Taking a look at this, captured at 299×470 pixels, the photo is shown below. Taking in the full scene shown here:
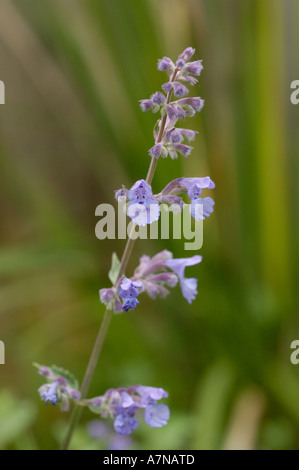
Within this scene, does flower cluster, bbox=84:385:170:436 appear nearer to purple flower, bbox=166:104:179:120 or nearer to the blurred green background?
purple flower, bbox=166:104:179:120

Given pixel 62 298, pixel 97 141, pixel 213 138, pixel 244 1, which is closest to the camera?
pixel 244 1

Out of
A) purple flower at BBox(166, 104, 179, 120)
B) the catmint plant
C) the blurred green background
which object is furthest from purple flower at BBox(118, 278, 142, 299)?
the blurred green background

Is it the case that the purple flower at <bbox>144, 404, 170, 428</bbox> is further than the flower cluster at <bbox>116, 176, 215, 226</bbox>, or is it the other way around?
the purple flower at <bbox>144, 404, 170, 428</bbox>

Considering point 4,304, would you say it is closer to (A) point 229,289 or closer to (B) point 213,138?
(A) point 229,289

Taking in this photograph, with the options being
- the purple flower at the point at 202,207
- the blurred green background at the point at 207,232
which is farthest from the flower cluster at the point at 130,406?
the blurred green background at the point at 207,232

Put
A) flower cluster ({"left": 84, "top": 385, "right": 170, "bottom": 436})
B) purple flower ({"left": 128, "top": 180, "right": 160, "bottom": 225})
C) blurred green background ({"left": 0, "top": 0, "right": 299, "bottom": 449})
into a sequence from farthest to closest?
1. blurred green background ({"left": 0, "top": 0, "right": 299, "bottom": 449})
2. flower cluster ({"left": 84, "top": 385, "right": 170, "bottom": 436})
3. purple flower ({"left": 128, "top": 180, "right": 160, "bottom": 225})

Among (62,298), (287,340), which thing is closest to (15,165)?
(62,298)
